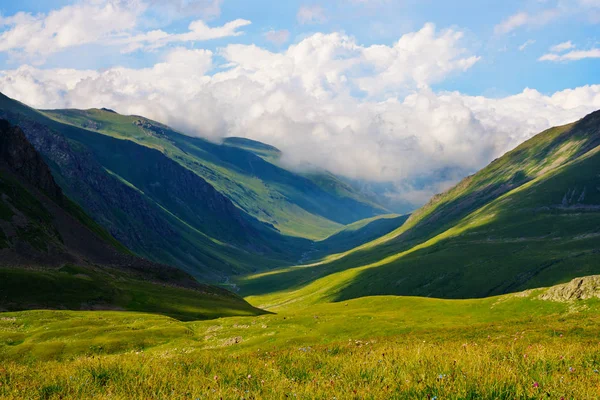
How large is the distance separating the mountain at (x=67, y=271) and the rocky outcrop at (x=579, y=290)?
84127mm

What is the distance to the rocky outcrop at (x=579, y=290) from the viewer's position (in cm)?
6344

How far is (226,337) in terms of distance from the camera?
62.2 m

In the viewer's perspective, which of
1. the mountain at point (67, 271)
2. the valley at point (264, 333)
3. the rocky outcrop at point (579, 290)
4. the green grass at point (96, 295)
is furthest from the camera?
the mountain at point (67, 271)

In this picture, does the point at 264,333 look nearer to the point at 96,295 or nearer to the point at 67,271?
the point at 96,295

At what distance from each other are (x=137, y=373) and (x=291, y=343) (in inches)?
1524

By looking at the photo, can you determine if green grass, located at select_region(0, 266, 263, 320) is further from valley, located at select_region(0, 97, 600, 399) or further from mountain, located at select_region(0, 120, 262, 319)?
valley, located at select_region(0, 97, 600, 399)

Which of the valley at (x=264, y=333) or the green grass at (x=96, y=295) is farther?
the green grass at (x=96, y=295)

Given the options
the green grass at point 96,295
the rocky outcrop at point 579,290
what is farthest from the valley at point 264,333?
the green grass at point 96,295

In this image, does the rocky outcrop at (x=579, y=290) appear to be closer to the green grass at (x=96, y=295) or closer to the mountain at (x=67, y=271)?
the green grass at (x=96, y=295)

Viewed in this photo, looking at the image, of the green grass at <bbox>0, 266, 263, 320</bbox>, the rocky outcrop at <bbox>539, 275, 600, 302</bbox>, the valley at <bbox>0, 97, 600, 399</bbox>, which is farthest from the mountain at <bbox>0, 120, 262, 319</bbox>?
the rocky outcrop at <bbox>539, 275, 600, 302</bbox>

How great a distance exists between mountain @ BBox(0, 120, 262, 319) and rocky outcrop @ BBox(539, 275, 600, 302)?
276 ft

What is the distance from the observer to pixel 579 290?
65.1m

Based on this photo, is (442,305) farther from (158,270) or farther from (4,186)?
(4,186)

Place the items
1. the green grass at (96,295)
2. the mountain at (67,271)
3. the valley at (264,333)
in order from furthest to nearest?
1. the mountain at (67,271)
2. the green grass at (96,295)
3. the valley at (264,333)
